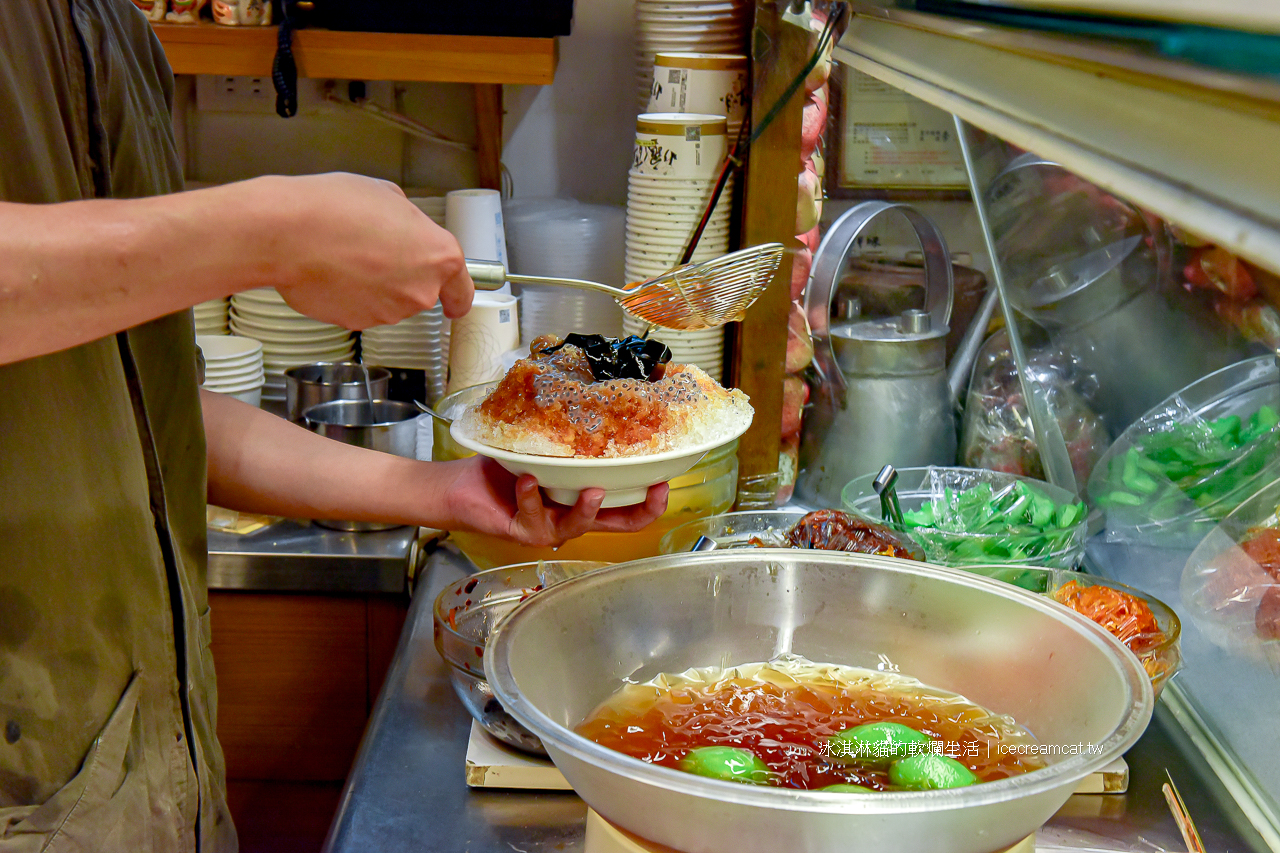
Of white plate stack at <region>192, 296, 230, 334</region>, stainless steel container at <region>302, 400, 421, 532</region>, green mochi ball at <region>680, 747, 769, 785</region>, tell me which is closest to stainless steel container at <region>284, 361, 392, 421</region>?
stainless steel container at <region>302, 400, 421, 532</region>

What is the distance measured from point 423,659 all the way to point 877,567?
633 mm

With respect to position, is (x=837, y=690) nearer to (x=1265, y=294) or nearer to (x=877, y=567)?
(x=877, y=567)

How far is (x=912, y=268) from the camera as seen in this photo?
1.71 metres

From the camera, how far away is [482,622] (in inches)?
43.6

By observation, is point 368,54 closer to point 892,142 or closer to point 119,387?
point 892,142

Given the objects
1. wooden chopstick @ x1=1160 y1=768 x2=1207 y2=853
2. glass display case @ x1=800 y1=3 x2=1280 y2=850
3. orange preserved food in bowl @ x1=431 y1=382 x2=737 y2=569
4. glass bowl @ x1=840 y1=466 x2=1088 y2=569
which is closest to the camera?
Answer: glass display case @ x1=800 y1=3 x2=1280 y2=850

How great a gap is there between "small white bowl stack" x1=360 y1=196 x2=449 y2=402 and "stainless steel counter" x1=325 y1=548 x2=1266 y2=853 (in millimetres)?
1192

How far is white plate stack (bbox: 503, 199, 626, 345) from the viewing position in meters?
1.96

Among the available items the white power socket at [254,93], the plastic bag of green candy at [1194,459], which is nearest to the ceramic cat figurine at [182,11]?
the white power socket at [254,93]

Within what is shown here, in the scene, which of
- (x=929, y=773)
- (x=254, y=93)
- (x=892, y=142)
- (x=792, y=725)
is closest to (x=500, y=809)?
(x=792, y=725)

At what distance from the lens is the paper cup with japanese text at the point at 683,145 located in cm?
165

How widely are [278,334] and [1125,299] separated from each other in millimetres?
1617

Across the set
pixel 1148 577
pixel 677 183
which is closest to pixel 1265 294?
pixel 1148 577

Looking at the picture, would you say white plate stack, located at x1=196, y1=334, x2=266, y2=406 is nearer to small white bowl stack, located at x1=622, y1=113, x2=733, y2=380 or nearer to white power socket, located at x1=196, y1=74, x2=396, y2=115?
white power socket, located at x1=196, y1=74, x2=396, y2=115
